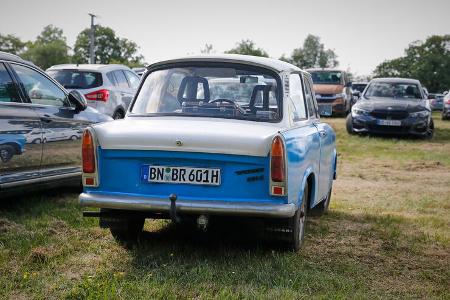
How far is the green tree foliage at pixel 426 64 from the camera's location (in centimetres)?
9181

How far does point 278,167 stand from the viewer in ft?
15.7

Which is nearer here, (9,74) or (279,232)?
(279,232)

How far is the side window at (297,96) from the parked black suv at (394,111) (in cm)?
1146

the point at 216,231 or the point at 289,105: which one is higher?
the point at 289,105

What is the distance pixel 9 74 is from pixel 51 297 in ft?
11.4

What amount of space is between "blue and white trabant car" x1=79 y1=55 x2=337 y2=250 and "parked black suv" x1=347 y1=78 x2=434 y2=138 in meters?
12.0

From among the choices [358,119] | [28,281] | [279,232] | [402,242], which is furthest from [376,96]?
[28,281]

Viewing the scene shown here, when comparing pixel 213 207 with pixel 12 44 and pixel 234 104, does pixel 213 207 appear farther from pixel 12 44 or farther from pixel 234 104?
pixel 12 44

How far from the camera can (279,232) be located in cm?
526

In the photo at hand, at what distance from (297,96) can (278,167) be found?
5.07ft

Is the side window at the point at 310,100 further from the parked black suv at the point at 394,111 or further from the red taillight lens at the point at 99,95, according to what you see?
the parked black suv at the point at 394,111

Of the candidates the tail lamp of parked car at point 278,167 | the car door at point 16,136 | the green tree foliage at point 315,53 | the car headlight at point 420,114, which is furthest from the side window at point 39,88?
the green tree foliage at point 315,53

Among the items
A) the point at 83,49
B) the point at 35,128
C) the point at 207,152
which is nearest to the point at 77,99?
the point at 35,128

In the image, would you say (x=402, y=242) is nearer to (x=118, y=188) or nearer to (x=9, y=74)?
(x=118, y=188)
